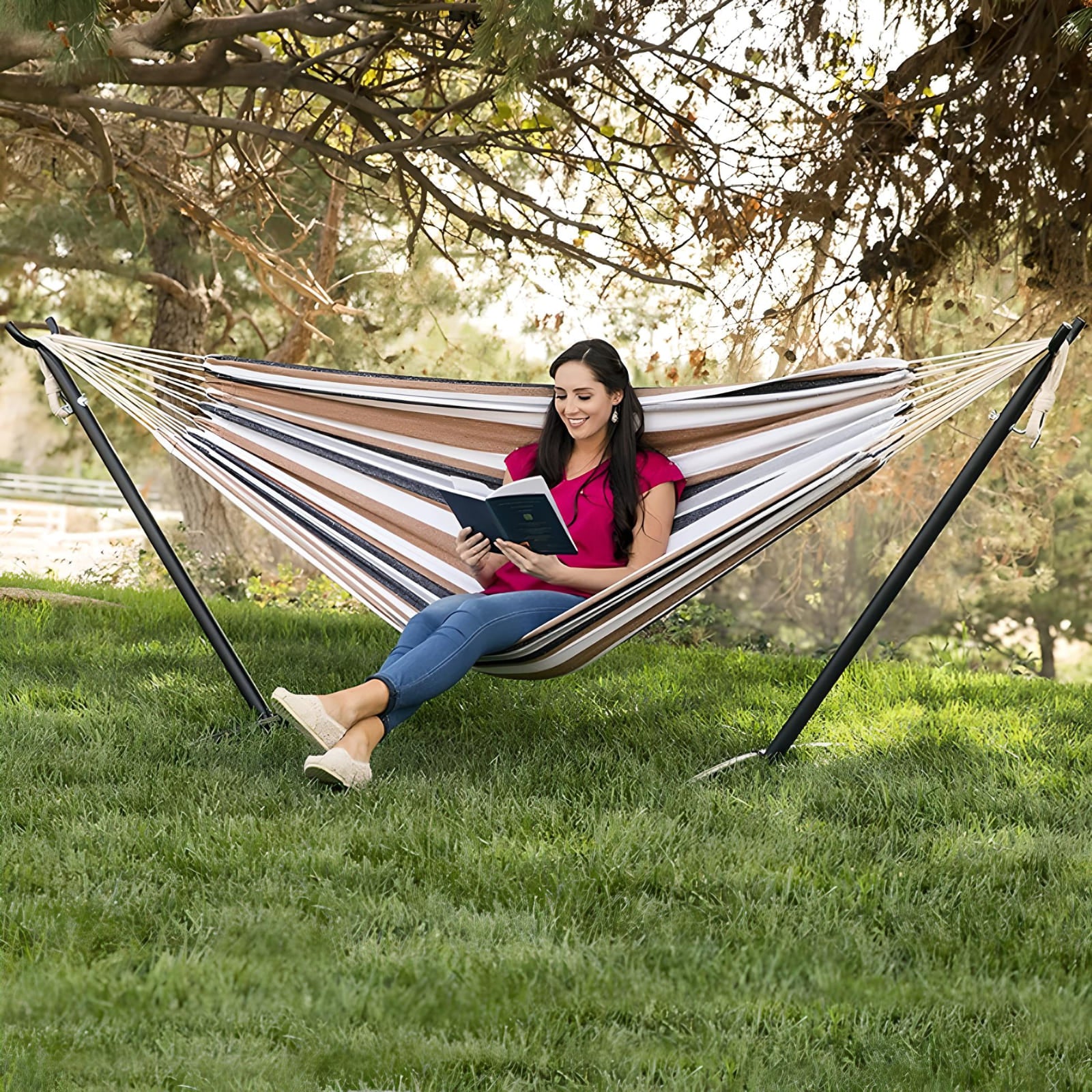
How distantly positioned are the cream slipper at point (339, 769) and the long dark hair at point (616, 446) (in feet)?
2.47

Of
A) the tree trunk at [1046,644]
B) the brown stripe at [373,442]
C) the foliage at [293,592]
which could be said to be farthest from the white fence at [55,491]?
the brown stripe at [373,442]

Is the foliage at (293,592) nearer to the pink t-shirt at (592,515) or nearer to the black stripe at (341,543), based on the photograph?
the black stripe at (341,543)

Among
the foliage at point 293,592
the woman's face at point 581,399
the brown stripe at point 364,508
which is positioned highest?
the woman's face at point 581,399

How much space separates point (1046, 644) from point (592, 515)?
1275cm

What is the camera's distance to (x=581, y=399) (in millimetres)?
2707

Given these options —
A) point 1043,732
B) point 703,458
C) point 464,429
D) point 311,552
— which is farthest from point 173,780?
point 1043,732

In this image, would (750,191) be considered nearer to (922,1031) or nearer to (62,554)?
(922,1031)

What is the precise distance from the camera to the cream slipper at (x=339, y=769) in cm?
217

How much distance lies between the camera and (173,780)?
7.42 feet

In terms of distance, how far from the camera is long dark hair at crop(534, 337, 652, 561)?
8.79 feet

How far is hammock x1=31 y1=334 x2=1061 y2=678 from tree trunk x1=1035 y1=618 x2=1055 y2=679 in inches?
485

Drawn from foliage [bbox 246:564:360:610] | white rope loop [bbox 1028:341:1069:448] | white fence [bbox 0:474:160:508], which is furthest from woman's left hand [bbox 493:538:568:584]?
white fence [bbox 0:474:160:508]

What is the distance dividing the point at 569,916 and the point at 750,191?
297 cm

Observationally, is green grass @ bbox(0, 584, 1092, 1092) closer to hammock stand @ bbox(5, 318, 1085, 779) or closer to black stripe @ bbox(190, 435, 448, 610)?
hammock stand @ bbox(5, 318, 1085, 779)
